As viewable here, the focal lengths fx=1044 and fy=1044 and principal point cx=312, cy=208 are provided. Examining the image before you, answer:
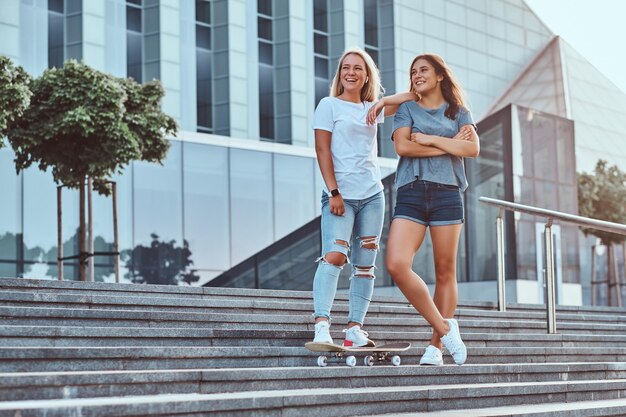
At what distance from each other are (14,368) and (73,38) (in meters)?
21.9

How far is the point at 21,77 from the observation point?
1248 cm

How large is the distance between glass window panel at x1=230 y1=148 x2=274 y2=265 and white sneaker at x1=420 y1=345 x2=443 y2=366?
2138 centimetres

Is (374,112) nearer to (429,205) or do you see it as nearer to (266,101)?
(429,205)

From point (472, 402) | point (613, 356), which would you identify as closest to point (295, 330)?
point (472, 402)

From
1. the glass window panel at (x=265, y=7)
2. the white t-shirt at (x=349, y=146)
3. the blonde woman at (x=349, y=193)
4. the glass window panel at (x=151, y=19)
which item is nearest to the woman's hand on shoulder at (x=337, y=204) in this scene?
the blonde woman at (x=349, y=193)

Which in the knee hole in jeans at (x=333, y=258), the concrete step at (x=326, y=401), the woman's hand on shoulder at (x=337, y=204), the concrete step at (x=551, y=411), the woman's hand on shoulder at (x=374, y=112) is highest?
the woman's hand on shoulder at (x=374, y=112)

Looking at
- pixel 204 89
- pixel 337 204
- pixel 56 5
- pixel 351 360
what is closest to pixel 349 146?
pixel 337 204

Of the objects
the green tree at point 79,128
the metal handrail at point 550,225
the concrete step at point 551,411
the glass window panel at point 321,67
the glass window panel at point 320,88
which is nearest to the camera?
the concrete step at point 551,411

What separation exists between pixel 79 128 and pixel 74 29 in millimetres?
12245

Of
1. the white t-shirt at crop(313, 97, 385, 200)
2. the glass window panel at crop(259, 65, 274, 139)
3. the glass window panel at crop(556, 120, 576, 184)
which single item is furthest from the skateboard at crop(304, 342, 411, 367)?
the glass window panel at crop(259, 65, 274, 139)

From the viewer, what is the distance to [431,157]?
6.02 metres

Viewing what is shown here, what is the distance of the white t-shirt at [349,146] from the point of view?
5863 mm

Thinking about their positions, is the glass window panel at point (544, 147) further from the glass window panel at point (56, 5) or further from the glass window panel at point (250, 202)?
the glass window panel at point (56, 5)

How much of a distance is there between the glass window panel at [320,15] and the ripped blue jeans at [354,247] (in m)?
25.4
